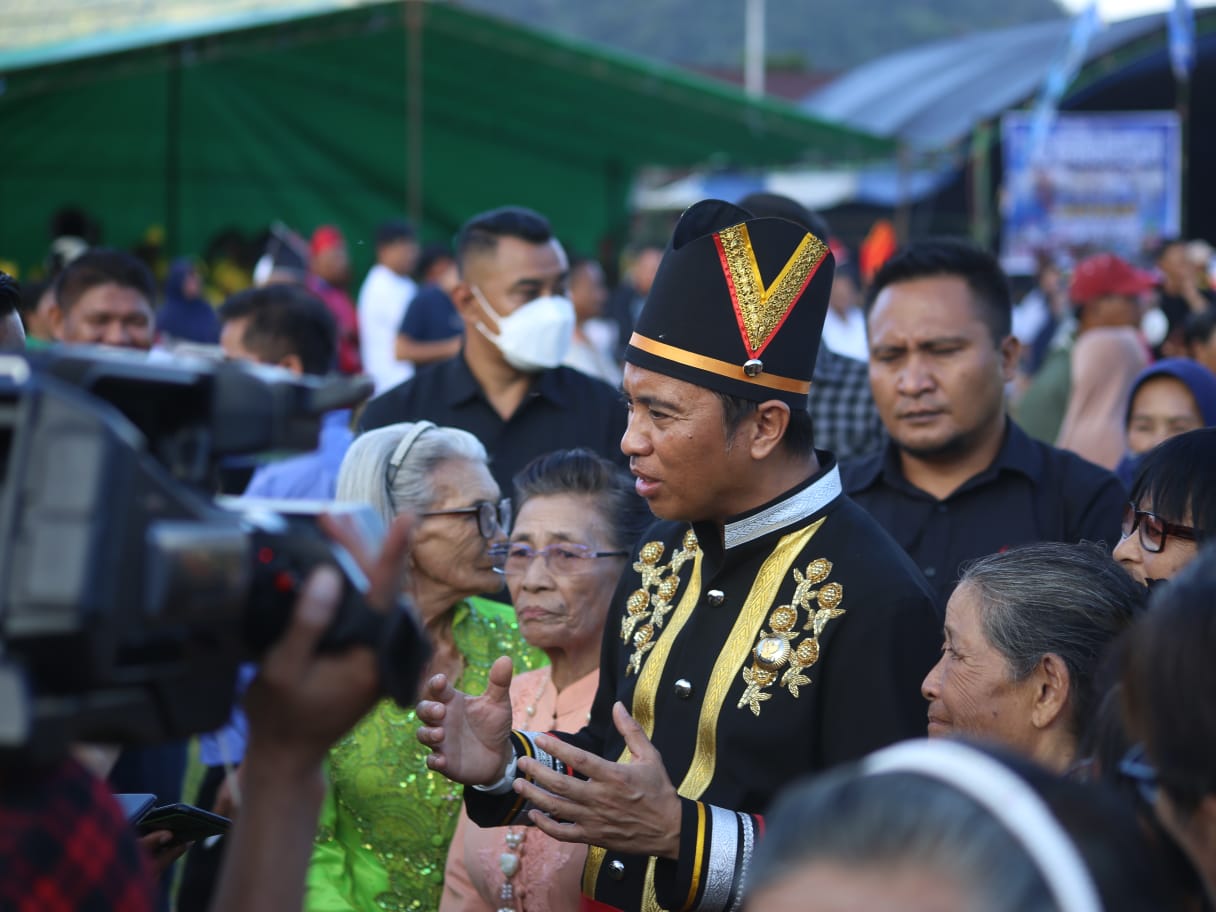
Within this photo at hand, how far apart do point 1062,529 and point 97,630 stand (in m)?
3.10

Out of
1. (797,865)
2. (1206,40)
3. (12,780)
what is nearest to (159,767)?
(12,780)

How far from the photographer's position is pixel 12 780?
53.0 inches

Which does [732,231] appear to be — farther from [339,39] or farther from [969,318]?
[339,39]

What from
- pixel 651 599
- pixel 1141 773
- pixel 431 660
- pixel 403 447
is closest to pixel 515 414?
pixel 403 447

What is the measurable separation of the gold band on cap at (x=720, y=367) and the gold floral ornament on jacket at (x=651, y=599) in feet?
1.27

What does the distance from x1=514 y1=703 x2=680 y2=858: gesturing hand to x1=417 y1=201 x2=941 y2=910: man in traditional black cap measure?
42 millimetres

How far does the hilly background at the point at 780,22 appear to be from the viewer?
7600cm

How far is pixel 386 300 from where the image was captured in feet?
33.8

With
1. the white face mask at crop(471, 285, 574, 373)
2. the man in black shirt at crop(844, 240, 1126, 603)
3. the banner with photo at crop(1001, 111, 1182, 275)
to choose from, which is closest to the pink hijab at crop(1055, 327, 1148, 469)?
the man in black shirt at crop(844, 240, 1126, 603)

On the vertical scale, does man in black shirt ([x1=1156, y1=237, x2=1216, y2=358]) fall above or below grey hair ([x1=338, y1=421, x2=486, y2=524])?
above

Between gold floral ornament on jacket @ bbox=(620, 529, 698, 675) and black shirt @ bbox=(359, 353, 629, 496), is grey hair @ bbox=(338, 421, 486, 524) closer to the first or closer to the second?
gold floral ornament on jacket @ bbox=(620, 529, 698, 675)

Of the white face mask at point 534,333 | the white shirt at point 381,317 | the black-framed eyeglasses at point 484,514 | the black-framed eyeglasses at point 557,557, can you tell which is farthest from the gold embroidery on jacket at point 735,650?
the white shirt at point 381,317

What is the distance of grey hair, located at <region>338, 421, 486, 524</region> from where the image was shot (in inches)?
142

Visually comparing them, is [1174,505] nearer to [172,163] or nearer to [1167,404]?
[1167,404]
